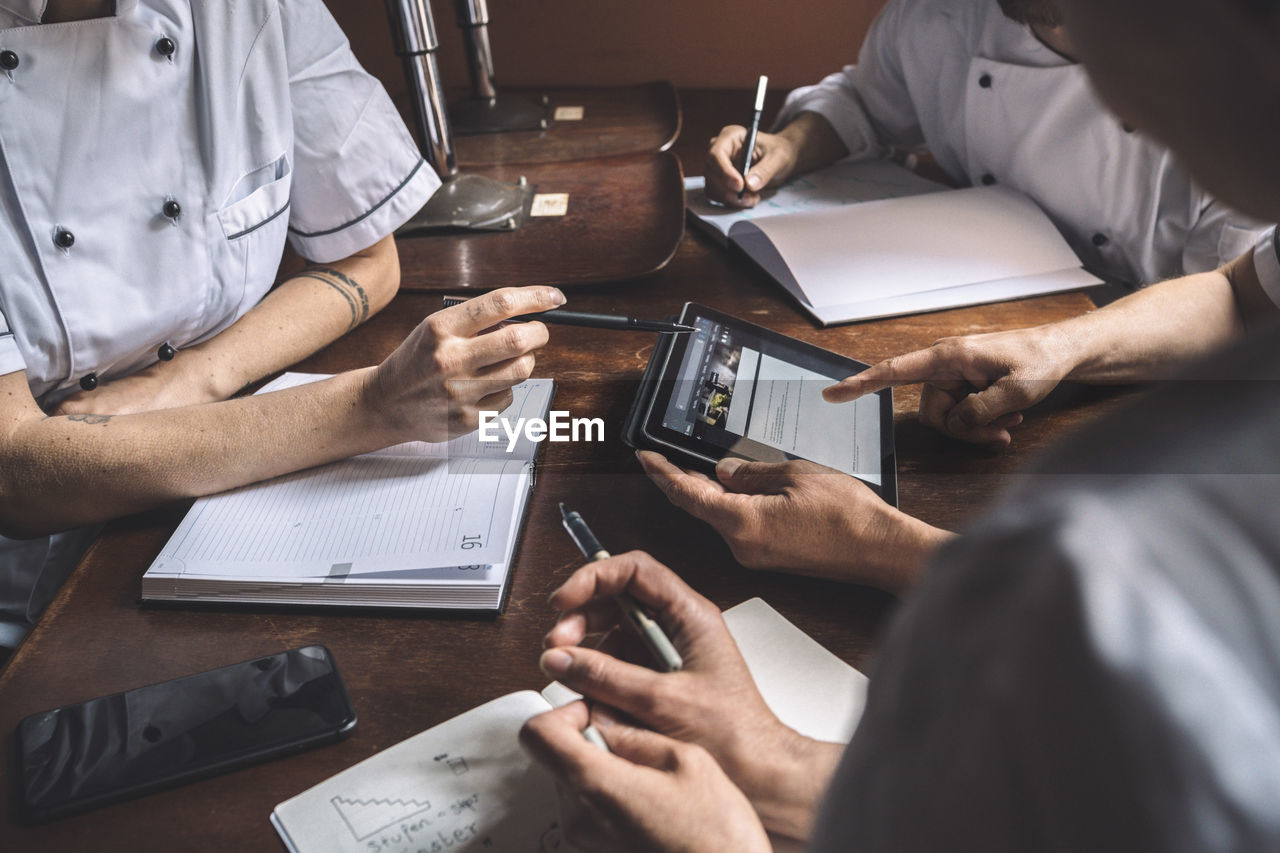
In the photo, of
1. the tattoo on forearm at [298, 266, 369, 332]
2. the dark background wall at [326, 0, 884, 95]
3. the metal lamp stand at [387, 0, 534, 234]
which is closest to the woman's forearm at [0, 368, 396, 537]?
the tattoo on forearm at [298, 266, 369, 332]

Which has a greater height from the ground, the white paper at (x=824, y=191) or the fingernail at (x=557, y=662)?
the fingernail at (x=557, y=662)

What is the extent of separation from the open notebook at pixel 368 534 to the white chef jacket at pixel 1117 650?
60 cm

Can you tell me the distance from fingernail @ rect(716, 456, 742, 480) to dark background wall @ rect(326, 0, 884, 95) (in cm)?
204

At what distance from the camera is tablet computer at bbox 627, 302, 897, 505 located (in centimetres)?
95

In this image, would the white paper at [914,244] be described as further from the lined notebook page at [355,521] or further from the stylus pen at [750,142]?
the lined notebook page at [355,521]

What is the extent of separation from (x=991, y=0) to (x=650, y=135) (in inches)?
30.3

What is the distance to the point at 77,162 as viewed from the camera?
1.01 m

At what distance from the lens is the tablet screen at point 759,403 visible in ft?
3.13

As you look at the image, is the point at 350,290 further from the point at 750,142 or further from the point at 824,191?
the point at 824,191

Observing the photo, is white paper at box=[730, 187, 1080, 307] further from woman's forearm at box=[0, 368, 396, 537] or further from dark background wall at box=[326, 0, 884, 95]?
dark background wall at box=[326, 0, 884, 95]

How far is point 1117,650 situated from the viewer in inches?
8.9
